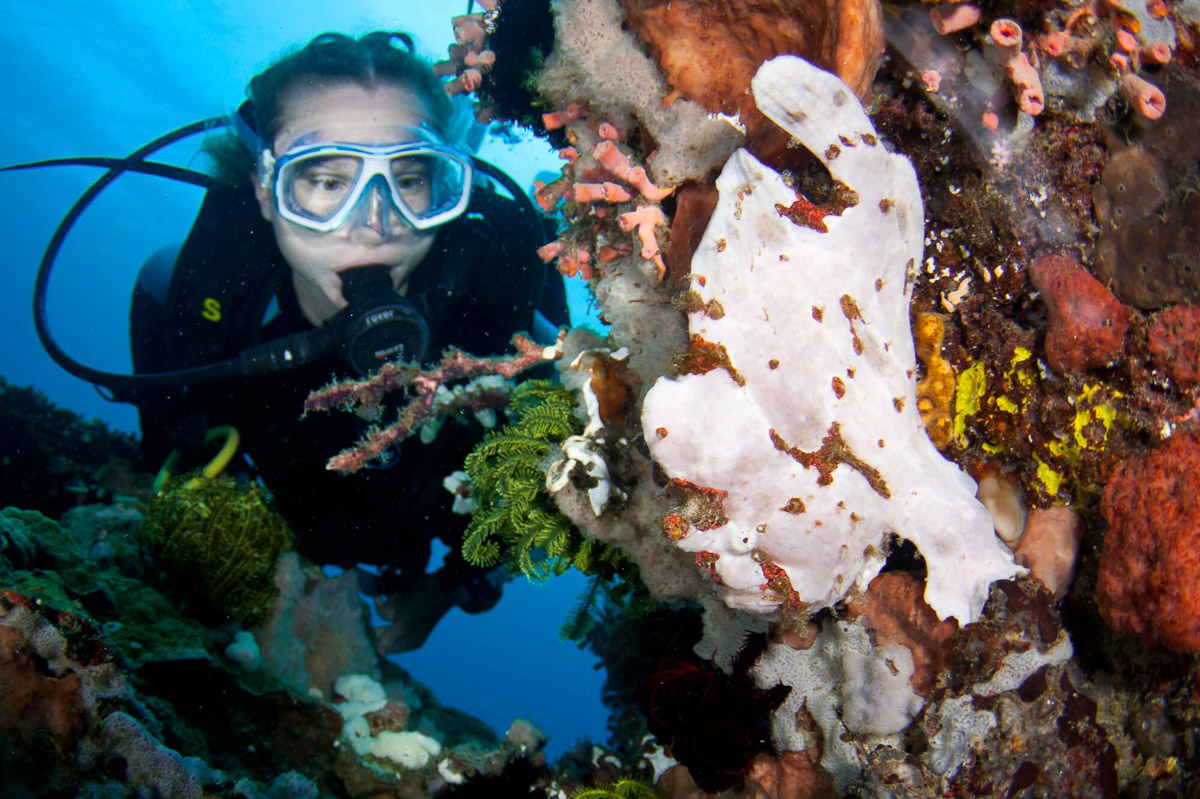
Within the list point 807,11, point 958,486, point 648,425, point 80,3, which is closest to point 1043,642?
point 958,486

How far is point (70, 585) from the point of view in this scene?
3.38 meters

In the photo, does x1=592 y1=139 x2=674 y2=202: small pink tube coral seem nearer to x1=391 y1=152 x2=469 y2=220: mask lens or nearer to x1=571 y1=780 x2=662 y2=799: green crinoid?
x1=571 y1=780 x2=662 y2=799: green crinoid

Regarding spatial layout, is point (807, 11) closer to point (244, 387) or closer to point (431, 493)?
point (431, 493)

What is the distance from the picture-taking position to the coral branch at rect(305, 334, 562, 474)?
10.8ft

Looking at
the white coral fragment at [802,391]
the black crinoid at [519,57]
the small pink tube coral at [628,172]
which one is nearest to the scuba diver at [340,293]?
the black crinoid at [519,57]

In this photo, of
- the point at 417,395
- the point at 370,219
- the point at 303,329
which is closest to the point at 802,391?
the point at 417,395

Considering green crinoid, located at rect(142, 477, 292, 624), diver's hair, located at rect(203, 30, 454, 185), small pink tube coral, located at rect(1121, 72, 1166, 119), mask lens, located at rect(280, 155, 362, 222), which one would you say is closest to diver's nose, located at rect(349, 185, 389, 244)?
mask lens, located at rect(280, 155, 362, 222)

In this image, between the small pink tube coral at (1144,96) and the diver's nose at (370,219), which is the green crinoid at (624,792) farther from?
the diver's nose at (370,219)

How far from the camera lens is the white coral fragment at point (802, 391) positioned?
1.74 meters

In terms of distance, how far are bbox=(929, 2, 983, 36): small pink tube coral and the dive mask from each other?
4101 millimetres

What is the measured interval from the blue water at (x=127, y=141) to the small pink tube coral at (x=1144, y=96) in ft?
20.8

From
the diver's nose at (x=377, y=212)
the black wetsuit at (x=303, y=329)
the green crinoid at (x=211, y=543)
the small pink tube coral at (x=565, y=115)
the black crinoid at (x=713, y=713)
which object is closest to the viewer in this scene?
the black crinoid at (x=713, y=713)

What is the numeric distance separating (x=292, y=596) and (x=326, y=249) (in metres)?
2.95

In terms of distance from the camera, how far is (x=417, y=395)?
11.8 feet
